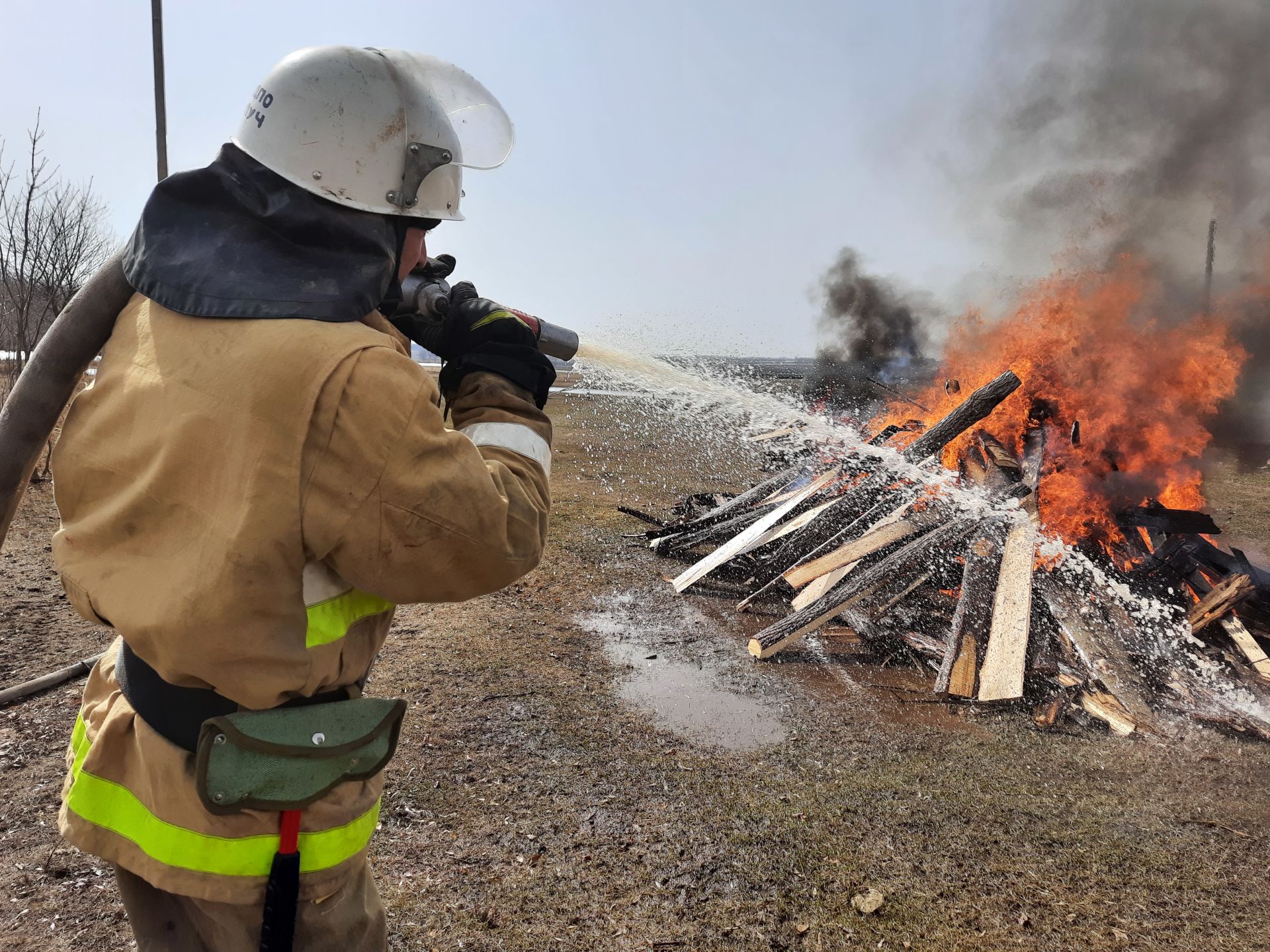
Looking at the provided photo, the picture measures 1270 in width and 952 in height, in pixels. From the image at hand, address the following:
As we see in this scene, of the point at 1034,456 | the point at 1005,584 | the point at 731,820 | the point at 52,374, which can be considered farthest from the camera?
the point at 1034,456

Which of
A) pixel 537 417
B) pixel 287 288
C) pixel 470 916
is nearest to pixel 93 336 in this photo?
pixel 287 288

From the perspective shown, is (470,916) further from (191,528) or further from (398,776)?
(191,528)

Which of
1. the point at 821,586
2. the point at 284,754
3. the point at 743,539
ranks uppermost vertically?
the point at 284,754

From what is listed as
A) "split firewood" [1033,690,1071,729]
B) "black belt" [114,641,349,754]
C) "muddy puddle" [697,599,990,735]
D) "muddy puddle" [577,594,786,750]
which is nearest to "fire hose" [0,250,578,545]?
"black belt" [114,641,349,754]

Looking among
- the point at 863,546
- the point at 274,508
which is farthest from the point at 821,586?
the point at 274,508

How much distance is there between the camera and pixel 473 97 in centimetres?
193

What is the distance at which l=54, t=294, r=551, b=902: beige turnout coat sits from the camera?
1.26 metres

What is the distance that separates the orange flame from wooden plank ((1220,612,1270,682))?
936mm

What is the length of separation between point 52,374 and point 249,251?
59cm

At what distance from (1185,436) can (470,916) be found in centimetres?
812

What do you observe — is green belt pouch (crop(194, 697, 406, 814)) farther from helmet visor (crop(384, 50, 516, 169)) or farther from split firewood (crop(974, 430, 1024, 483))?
split firewood (crop(974, 430, 1024, 483))

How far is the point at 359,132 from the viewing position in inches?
62.5

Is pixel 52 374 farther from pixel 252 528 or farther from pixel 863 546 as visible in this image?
pixel 863 546

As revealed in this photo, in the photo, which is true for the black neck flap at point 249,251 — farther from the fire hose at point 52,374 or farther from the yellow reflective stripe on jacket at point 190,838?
the yellow reflective stripe on jacket at point 190,838
